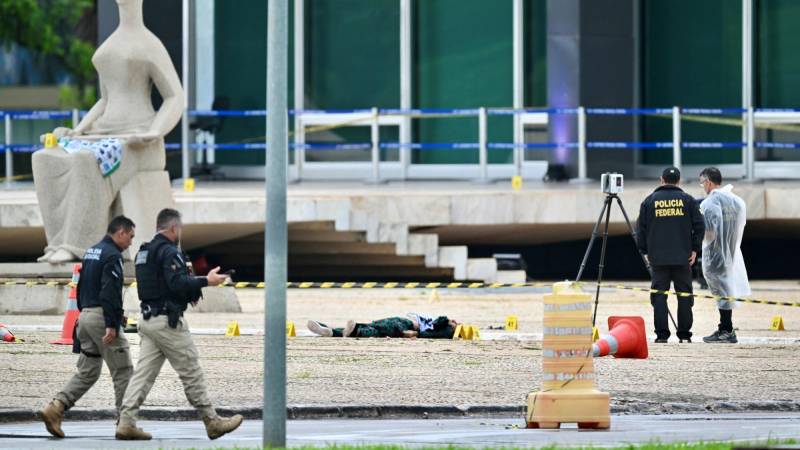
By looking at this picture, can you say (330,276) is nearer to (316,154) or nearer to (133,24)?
(316,154)

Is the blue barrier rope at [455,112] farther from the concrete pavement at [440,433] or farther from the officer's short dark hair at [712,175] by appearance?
the concrete pavement at [440,433]

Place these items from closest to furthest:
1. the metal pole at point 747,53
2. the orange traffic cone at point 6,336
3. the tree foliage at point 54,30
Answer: the orange traffic cone at point 6,336 < the metal pole at point 747,53 < the tree foliage at point 54,30

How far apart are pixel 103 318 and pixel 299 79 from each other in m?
20.9

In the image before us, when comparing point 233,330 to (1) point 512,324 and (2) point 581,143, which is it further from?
(2) point 581,143

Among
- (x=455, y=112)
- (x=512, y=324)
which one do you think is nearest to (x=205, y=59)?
(x=455, y=112)

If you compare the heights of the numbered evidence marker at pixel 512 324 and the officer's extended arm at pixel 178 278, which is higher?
the officer's extended arm at pixel 178 278

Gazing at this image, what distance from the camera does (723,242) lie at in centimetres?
2042

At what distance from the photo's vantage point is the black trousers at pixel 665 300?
65.2 feet

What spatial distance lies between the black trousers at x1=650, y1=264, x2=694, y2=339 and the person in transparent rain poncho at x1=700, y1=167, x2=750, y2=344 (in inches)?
15.7

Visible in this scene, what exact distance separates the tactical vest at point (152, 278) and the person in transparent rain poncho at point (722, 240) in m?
8.01

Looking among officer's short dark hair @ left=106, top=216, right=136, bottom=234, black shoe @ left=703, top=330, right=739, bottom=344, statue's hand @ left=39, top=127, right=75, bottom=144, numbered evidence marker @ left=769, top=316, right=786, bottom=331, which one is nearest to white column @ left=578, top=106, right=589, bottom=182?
numbered evidence marker @ left=769, top=316, right=786, bottom=331

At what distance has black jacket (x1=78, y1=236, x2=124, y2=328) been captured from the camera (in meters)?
14.0

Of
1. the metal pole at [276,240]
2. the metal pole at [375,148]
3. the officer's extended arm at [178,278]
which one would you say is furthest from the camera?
the metal pole at [375,148]

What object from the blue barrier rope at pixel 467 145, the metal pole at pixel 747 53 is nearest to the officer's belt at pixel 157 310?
the blue barrier rope at pixel 467 145
